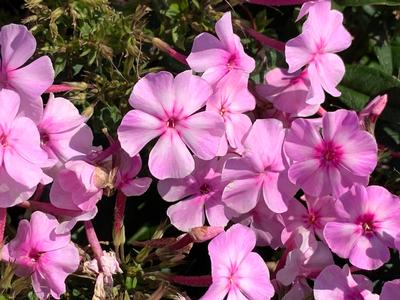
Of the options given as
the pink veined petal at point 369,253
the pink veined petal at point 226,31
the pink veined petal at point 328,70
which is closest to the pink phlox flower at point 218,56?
the pink veined petal at point 226,31

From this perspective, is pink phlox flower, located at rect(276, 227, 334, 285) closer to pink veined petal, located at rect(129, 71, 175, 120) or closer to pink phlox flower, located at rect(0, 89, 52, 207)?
pink veined petal, located at rect(129, 71, 175, 120)

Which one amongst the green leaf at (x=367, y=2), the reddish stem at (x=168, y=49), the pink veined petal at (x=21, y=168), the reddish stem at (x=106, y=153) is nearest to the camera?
the pink veined petal at (x=21, y=168)

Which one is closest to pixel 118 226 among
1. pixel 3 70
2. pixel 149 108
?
pixel 149 108

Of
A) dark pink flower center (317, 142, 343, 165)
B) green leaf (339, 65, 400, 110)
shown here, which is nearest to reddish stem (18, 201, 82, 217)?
dark pink flower center (317, 142, 343, 165)

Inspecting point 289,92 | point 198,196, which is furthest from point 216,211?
point 289,92

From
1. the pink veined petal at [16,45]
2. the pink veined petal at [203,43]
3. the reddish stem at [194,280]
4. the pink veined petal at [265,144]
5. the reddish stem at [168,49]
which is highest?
the pink veined petal at [16,45]

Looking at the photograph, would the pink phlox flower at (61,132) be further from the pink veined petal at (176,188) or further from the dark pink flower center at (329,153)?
the dark pink flower center at (329,153)

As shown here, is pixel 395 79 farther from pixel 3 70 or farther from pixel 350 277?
pixel 3 70
